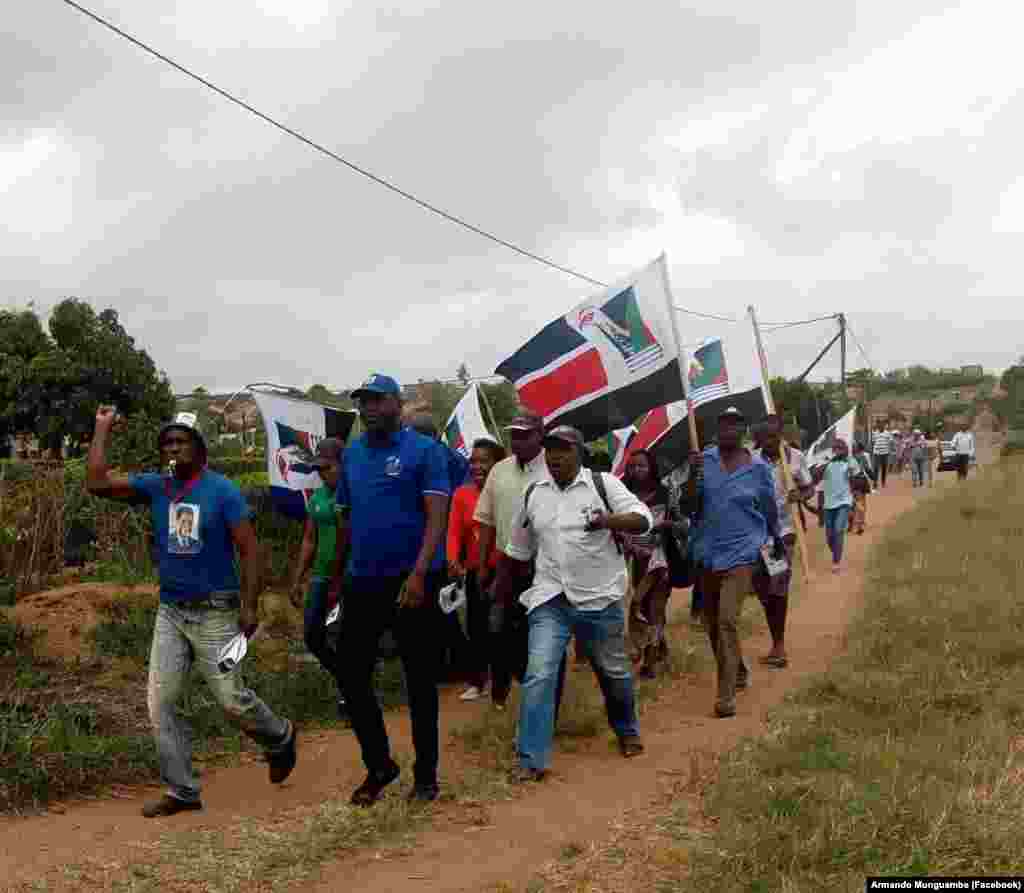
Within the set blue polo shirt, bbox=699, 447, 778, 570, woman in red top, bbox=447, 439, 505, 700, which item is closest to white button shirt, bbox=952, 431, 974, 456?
blue polo shirt, bbox=699, 447, 778, 570

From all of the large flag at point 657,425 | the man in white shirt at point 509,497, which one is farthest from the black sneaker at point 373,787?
the large flag at point 657,425

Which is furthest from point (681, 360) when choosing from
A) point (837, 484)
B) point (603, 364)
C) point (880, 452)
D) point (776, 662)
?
point (880, 452)

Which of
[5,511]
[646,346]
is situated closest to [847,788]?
[646,346]

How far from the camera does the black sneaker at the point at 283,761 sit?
5.55 metres

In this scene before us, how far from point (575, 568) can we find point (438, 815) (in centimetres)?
139

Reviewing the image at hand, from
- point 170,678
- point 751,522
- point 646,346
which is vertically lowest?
point 170,678

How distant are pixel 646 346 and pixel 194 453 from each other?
3.42 m

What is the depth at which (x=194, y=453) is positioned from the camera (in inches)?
209

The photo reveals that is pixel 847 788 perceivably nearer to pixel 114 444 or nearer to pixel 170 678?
pixel 170 678

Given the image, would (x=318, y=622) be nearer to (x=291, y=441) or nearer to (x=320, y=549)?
(x=320, y=549)

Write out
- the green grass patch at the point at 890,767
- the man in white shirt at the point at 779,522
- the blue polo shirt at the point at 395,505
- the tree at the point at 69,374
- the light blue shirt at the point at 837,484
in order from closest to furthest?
the green grass patch at the point at 890,767
the blue polo shirt at the point at 395,505
the man in white shirt at the point at 779,522
the light blue shirt at the point at 837,484
the tree at the point at 69,374

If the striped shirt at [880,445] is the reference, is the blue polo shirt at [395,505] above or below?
below

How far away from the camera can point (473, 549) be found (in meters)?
7.47

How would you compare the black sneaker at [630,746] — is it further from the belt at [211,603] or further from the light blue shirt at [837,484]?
the light blue shirt at [837,484]
